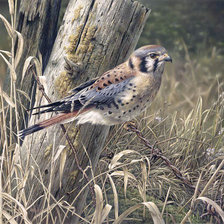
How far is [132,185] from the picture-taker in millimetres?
3600

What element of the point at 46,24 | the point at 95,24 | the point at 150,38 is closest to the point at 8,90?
the point at 46,24

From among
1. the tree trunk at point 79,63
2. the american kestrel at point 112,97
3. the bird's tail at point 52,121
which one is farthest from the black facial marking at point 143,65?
the bird's tail at point 52,121

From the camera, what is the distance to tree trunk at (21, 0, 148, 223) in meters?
2.60

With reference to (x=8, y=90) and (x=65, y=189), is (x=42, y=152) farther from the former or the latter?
(x=8, y=90)

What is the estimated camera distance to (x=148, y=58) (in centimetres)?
265

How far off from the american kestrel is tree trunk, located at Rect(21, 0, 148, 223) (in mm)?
80

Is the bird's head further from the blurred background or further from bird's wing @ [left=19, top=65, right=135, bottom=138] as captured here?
the blurred background

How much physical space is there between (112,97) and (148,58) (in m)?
0.34

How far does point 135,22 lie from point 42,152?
39.0 inches

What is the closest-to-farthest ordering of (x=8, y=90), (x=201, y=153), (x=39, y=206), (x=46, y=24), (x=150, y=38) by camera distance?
1. (x=39, y=206)
2. (x=46, y=24)
3. (x=8, y=90)
4. (x=201, y=153)
5. (x=150, y=38)

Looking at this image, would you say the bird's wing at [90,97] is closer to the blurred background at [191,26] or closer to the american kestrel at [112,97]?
the american kestrel at [112,97]

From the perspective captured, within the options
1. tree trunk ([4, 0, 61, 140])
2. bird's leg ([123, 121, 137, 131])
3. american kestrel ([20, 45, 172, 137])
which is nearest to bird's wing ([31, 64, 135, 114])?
american kestrel ([20, 45, 172, 137])

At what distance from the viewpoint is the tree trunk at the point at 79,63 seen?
260 cm

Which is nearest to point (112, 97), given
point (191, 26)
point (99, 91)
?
point (99, 91)
